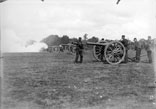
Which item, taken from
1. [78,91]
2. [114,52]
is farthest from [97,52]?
[78,91]

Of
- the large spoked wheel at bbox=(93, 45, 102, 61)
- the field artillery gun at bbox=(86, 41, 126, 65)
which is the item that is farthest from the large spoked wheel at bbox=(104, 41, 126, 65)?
the large spoked wheel at bbox=(93, 45, 102, 61)

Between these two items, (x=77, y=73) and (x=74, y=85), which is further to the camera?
(x=77, y=73)

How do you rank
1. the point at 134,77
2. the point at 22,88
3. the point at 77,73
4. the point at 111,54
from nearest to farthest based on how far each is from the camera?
the point at 22,88, the point at 134,77, the point at 77,73, the point at 111,54

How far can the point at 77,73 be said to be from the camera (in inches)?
356

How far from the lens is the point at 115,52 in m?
11.8

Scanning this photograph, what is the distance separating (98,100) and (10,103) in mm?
1877

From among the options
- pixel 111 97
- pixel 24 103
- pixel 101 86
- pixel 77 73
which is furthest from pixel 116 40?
pixel 24 103

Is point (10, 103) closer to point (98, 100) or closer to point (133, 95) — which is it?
point (98, 100)

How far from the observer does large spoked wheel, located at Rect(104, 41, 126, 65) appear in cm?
1180

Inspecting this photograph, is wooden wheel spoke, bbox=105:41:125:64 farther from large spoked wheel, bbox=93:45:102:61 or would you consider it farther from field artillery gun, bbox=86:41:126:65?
large spoked wheel, bbox=93:45:102:61

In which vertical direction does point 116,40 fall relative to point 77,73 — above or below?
above

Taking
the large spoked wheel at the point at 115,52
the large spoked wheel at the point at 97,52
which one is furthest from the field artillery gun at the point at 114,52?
the large spoked wheel at the point at 97,52

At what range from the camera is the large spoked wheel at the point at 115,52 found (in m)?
11.8

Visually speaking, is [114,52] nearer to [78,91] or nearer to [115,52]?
[115,52]
